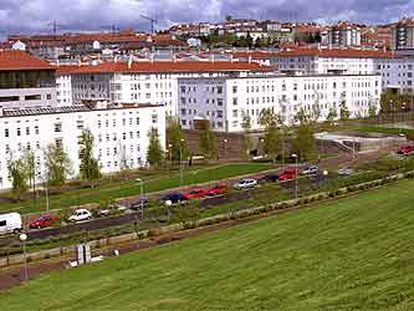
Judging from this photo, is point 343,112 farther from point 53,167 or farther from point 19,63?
point 53,167

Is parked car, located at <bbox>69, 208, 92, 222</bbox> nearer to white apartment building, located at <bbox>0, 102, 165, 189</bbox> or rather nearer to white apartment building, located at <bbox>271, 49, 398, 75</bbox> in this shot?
white apartment building, located at <bbox>0, 102, 165, 189</bbox>

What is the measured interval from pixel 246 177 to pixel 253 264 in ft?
102

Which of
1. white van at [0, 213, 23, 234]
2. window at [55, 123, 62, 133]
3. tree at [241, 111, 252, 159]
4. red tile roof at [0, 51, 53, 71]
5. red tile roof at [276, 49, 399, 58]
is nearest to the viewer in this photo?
white van at [0, 213, 23, 234]

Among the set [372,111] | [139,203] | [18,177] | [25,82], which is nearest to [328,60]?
[372,111]

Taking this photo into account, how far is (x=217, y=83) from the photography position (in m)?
90.2

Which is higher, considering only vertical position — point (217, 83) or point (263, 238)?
point (217, 83)

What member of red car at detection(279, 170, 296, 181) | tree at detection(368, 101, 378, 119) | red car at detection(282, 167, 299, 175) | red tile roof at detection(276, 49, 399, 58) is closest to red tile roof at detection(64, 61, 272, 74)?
tree at detection(368, 101, 378, 119)

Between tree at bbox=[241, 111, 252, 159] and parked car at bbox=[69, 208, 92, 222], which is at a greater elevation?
tree at bbox=[241, 111, 252, 159]

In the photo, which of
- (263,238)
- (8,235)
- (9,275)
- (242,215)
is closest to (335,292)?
(263,238)

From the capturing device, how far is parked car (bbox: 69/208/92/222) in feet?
141

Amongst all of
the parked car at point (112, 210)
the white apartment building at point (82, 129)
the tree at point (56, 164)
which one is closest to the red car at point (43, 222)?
the parked car at point (112, 210)

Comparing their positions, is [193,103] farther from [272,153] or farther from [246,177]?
[246,177]

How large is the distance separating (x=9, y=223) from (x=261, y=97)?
56.4 meters

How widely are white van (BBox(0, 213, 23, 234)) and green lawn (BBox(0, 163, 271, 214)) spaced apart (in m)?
5.16
